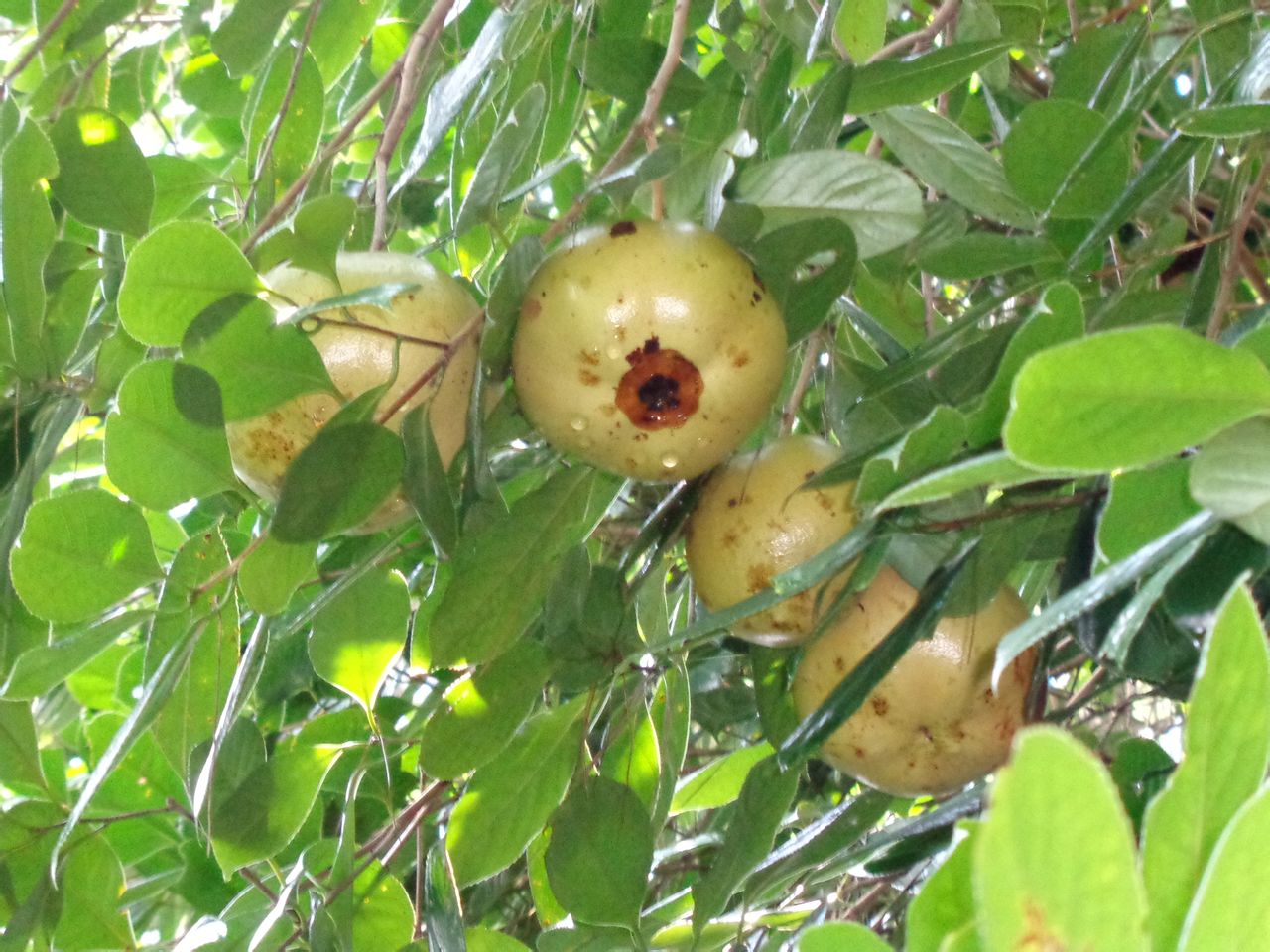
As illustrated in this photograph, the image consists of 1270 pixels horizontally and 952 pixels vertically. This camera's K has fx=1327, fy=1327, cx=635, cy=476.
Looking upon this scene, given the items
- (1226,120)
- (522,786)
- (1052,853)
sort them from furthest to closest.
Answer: (522,786) → (1226,120) → (1052,853)

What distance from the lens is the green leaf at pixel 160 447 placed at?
817 millimetres

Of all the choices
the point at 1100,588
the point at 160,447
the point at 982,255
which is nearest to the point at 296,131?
the point at 160,447

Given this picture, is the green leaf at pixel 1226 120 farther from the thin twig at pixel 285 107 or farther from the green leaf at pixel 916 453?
the thin twig at pixel 285 107

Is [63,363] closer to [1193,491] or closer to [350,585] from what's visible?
[350,585]

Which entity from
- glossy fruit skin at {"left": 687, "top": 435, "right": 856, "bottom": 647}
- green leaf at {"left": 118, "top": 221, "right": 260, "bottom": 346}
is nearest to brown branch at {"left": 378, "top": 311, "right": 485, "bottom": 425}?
green leaf at {"left": 118, "top": 221, "right": 260, "bottom": 346}

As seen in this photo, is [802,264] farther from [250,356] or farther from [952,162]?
[250,356]

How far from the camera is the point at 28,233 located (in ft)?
2.72

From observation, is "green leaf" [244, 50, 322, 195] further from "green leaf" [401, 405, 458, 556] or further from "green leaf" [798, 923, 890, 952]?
"green leaf" [798, 923, 890, 952]

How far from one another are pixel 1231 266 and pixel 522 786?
59cm

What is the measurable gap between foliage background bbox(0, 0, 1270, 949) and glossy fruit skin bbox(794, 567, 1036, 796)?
0.03 meters

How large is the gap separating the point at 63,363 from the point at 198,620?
0.21m

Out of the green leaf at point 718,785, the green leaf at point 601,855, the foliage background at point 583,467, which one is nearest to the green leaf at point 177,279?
the foliage background at point 583,467

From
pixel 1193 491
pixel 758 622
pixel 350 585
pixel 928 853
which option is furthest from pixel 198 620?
pixel 1193 491

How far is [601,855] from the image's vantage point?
914 millimetres
